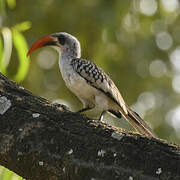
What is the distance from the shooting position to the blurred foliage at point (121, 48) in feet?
28.2

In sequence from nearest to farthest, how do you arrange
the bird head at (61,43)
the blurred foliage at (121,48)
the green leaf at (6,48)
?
the green leaf at (6,48) → the bird head at (61,43) → the blurred foliage at (121,48)

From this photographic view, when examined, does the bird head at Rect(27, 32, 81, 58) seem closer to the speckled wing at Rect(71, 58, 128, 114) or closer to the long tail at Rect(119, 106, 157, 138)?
the speckled wing at Rect(71, 58, 128, 114)

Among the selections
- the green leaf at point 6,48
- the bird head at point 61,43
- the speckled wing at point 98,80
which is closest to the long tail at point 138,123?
the speckled wing at point 98,80

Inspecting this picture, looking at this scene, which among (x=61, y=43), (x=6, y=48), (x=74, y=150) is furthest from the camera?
(x=61, y=43)

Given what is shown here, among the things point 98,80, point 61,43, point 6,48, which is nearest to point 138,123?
point 98,80

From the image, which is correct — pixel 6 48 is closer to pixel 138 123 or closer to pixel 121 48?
pixel 138 123

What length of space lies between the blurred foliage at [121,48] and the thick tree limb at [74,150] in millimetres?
4392

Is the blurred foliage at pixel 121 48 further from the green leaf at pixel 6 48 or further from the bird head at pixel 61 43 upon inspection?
the green leaf at pixel 6 48

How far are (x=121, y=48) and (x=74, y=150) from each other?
21.3 feet

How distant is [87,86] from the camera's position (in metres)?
5.42

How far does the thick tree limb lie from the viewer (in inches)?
118

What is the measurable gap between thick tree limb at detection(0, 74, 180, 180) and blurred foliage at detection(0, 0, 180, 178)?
4.39 meters

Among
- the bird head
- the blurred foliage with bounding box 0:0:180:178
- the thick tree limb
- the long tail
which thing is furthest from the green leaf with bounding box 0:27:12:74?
the blurred foliage with bounding box 0:0:180:178

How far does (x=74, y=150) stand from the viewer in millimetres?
3154
